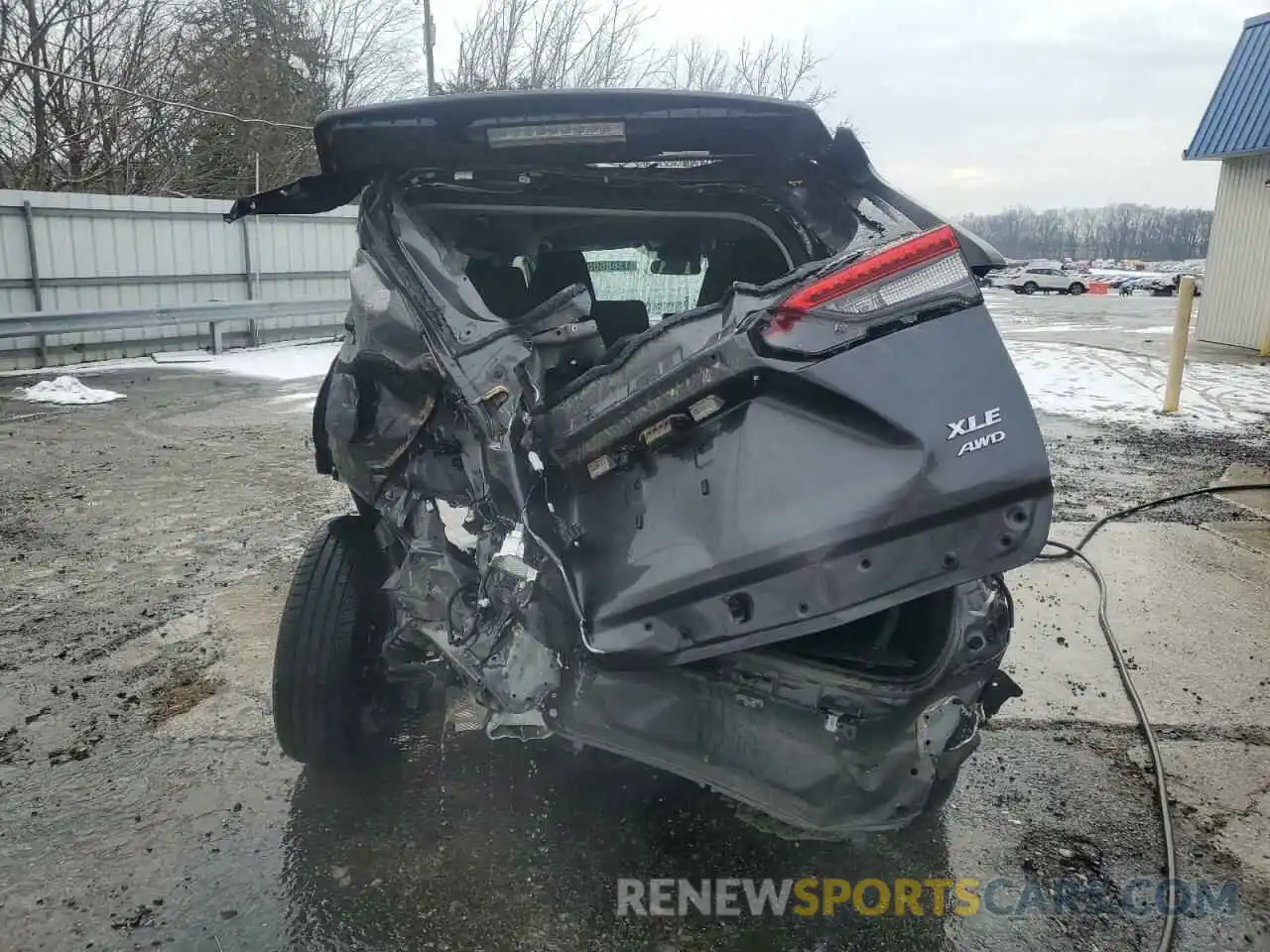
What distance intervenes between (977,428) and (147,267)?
14.1 metres

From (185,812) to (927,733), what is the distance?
2105mm

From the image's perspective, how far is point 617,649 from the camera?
2.13 metres

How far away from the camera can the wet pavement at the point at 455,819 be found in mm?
2273

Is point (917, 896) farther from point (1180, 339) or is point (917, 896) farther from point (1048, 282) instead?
point (1048, 282)

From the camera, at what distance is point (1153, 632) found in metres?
4.11

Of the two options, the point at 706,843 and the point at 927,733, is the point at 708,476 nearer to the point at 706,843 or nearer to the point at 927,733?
the point at 927,733

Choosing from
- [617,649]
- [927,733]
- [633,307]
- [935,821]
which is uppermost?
[633,307]

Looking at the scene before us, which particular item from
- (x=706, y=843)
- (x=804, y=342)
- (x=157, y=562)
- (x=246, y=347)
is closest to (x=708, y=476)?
(x=804, y=342)

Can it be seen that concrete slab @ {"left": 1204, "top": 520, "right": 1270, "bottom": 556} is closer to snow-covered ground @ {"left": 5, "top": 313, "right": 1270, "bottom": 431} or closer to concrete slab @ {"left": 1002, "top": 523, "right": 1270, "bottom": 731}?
concrete slab @ {"left": 1002, "top": 523, "right": 1270, "bottom": 731}

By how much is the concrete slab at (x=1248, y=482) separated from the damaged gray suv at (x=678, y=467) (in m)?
4.98

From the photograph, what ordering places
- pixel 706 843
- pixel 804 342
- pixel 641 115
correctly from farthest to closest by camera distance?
pixel 706 843
pixel 641 115
pixel 804 342

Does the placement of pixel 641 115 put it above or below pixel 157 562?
above

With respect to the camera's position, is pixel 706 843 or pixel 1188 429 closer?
pixel 706 843

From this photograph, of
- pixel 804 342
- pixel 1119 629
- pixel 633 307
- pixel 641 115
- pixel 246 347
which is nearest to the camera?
pixel 804 342
